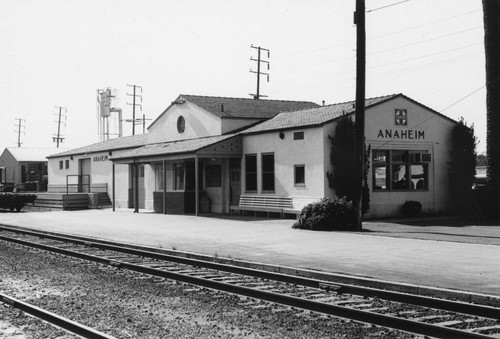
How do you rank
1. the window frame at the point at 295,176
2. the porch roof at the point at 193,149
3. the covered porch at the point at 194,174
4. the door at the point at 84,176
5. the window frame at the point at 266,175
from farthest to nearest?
the door at the point at 84,176
the covered porch at the point at 194,174
the porch roof at the point at 193,149
the window frame at the point at 266,175
the window frame at the point at 295,176

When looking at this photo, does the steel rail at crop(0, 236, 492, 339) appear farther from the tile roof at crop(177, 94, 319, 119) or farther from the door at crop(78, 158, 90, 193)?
the door at crop(78, 158, 90, 193)

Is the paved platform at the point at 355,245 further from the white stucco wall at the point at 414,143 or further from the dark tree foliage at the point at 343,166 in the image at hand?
the white stucco wall at the point at 414,143

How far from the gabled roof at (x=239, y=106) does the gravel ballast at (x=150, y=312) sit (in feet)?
63.3

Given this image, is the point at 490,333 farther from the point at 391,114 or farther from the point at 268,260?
the point at 391,114

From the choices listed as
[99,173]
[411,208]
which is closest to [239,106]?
[411,208]

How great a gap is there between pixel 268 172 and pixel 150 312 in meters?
18.5

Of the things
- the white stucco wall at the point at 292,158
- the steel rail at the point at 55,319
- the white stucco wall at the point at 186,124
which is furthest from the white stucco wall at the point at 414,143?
the steel rail at the point at 55,319

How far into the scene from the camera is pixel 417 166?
84.4ft

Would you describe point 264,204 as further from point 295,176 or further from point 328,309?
point 328,309

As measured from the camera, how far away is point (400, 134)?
991 inches

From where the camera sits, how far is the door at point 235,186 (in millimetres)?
28109

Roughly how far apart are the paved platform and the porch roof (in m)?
3.53

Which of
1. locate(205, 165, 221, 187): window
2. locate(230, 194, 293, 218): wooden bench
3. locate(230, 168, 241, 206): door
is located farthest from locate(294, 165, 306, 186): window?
locate(205, 165, 221, 187): window

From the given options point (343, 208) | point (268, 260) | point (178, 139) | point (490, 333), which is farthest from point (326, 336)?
point (178, 139)
